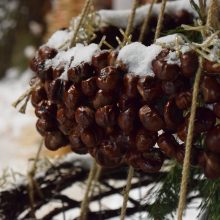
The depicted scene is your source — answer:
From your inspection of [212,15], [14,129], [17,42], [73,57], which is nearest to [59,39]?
[73,57]

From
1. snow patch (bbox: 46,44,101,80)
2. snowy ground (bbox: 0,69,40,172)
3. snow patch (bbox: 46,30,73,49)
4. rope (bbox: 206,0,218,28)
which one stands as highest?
snowy ground (bbox: 0,69,40,172)

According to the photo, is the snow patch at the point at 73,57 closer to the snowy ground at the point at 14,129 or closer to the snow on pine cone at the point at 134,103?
the snow on pine cone at the point at 134,103

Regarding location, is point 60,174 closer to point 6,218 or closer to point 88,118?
point 6,218

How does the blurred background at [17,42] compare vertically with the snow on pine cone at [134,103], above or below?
above

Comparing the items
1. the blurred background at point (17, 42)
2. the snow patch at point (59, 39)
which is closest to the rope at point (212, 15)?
the snow patch at point (59, 39)

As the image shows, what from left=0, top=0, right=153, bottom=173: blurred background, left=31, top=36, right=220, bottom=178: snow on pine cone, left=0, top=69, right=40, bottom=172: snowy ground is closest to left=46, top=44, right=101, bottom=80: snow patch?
left=31, top=36, right=220, bottom=178: snow on pine cone

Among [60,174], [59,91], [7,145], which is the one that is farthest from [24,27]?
[59,91]

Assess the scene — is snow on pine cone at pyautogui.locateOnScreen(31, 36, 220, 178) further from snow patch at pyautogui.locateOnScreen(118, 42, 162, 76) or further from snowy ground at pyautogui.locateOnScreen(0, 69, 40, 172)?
snowy ground at pyautogui.locateOnScreen(0, 69, 40, 172)

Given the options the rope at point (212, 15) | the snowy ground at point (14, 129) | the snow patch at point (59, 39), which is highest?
the snowy ground at point (14, 129)
